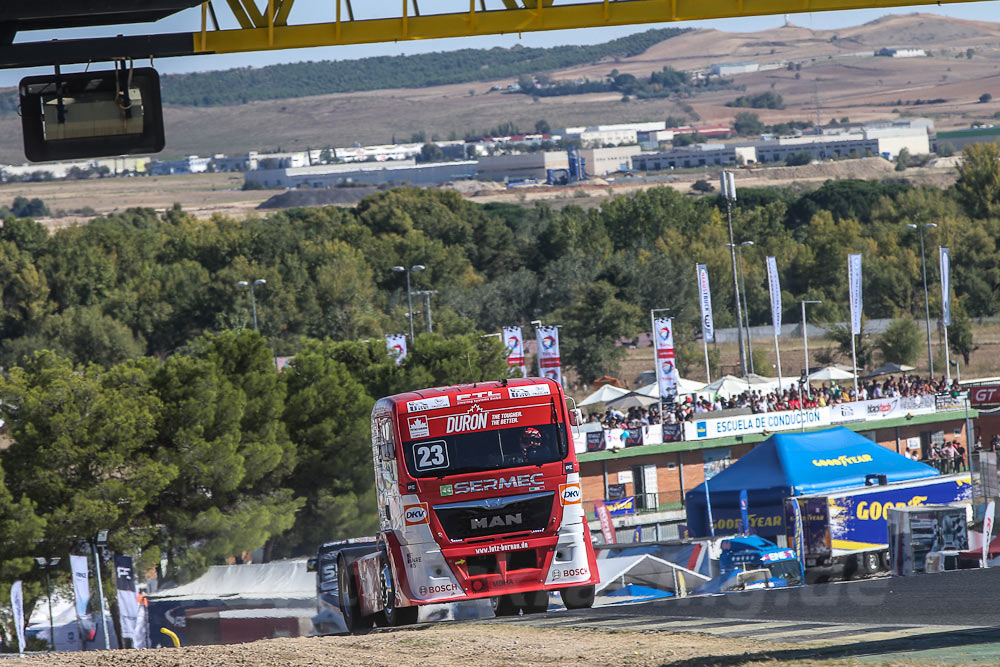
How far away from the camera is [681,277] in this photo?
10275cm

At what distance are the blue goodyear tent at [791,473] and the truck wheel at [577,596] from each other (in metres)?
16.7

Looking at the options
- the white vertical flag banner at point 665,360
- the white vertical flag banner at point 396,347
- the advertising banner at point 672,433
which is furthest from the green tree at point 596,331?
the advertising banner at point 672,433

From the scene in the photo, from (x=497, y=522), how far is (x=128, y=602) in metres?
12.2

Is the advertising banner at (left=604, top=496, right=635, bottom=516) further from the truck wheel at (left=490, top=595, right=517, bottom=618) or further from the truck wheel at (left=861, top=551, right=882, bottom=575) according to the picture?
the truck wheel at (left=490, top=595, right=517, bottom=618)

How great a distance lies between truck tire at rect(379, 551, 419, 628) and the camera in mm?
16125

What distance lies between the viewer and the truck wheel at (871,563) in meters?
28.0

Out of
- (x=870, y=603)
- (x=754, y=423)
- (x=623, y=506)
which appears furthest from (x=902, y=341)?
(x=870, y=603)

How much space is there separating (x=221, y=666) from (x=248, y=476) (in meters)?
25.7

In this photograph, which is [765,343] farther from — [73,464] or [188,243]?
[73,464]

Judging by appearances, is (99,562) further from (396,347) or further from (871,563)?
(396,347)

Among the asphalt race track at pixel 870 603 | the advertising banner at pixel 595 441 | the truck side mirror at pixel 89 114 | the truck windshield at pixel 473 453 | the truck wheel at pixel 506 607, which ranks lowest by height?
the advertising banner at pixel 595 441

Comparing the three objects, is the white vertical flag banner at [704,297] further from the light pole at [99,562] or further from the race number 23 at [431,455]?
the race number 23 at [431,455]

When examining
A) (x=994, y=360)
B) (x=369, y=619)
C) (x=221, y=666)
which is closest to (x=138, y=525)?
(x=369, y=619)

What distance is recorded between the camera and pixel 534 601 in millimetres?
16297
